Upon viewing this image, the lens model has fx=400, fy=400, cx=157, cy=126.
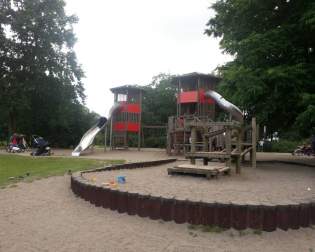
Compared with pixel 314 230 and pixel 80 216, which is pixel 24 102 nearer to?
pixel 80 216

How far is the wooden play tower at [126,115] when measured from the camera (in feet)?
107

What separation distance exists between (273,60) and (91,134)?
15.2 metres

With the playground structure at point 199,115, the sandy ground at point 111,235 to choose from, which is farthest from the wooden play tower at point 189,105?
the sandy ground at point 111,235

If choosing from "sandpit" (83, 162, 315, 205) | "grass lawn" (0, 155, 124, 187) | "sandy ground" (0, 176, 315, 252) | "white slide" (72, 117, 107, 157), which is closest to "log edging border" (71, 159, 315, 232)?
"sandy ground" (0, 176, 315, 252)

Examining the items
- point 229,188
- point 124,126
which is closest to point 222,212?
point 229,188

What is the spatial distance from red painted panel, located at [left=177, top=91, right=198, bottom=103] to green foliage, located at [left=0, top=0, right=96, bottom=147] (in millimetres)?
10390

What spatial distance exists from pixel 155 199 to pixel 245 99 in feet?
32.2

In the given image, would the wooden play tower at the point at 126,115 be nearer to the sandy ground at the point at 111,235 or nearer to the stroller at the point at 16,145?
the stroller at the point at 16,145

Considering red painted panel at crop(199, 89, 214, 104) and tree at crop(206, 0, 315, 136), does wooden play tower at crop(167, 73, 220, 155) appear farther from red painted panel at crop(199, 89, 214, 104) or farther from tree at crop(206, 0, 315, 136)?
tree at crop(206, 0, 315, 136)

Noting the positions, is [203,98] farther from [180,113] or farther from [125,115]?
[125,115]

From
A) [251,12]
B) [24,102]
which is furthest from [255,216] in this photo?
[24,102]

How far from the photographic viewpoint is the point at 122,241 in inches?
236

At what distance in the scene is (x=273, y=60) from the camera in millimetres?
16344

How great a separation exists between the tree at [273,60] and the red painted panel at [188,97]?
36.4 feet
